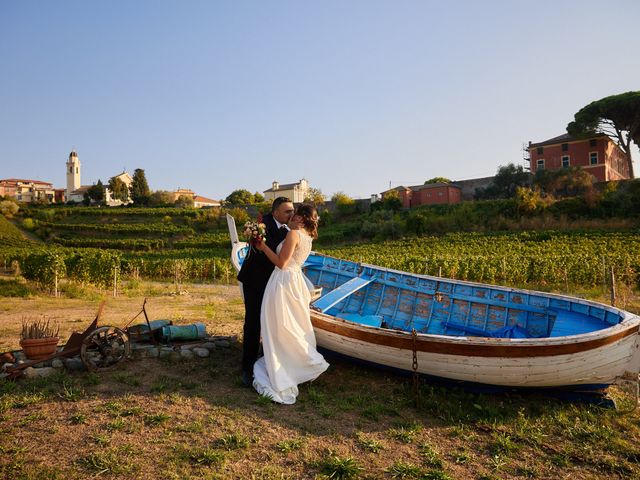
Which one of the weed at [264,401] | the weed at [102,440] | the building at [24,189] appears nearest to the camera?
the weed at [102,440]

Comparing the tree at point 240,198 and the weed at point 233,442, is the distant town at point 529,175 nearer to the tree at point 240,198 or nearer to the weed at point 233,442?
the tree at point 240,198

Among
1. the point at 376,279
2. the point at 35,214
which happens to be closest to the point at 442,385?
the point at 376,279

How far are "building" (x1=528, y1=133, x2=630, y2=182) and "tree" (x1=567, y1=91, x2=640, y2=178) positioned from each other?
86 centimetres

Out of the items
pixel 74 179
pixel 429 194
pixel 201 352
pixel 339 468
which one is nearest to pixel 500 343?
pixel 339 468

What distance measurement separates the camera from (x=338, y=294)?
23.4 ft

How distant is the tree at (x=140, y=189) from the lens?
70875 millimetres

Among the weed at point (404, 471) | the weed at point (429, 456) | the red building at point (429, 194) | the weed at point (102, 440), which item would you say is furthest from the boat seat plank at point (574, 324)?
the red building at point (429, 194)

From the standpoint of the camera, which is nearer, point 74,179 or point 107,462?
point 107,462

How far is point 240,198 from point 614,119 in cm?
4936

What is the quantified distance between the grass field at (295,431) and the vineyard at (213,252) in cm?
852

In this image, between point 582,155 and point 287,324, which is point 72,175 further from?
point 287,324

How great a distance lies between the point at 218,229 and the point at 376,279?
156ft

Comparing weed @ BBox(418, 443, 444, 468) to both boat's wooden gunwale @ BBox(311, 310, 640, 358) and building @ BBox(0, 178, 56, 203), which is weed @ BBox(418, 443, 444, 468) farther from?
building @ BBox(0, 178, 56, 203)

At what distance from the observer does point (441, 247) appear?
3212 centimetres
